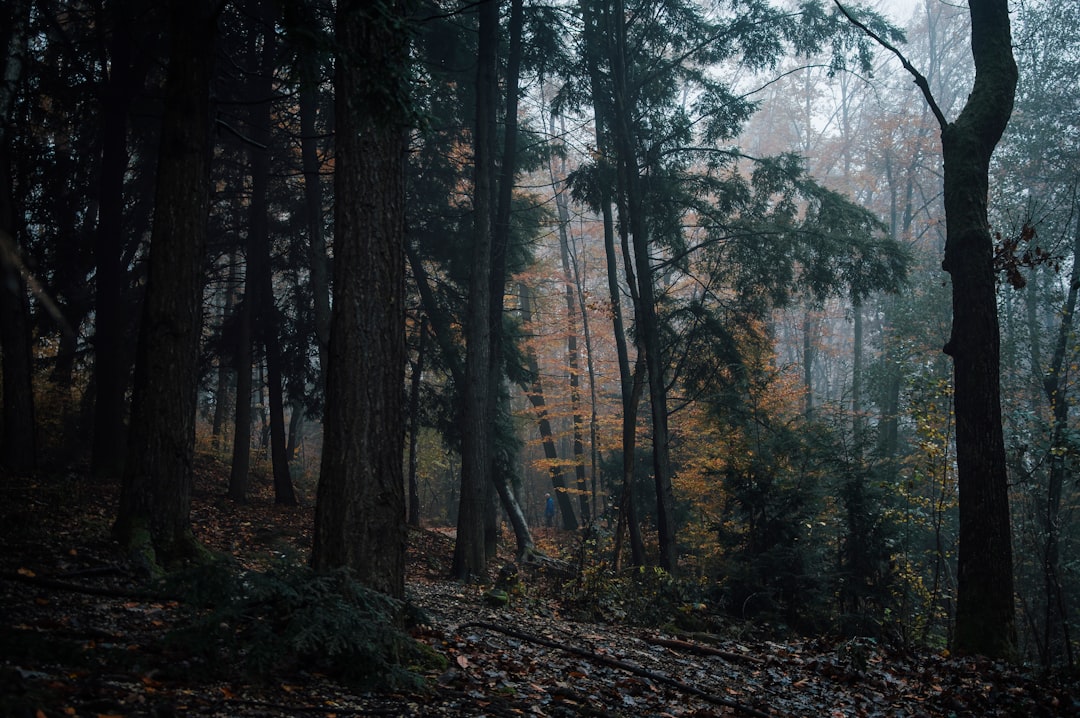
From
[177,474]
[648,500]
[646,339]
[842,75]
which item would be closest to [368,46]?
[177,474]

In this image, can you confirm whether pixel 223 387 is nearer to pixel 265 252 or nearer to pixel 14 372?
pixel 265 252

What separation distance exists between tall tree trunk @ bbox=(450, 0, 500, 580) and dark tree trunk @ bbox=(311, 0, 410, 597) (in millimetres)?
6676

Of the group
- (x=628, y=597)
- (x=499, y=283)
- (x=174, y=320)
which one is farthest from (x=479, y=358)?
(x=174, y=320)

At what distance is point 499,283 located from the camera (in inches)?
567

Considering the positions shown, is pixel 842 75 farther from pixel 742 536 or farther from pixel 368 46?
pixel 368 46

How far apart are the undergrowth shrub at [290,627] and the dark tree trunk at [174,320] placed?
2633 millimetres

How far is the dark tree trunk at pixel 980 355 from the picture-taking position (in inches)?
320

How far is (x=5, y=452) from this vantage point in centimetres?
→ 1163

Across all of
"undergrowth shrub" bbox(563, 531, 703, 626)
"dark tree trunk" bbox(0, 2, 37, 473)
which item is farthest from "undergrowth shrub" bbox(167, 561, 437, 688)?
"dark tree trunk" bbox(0, 2, 37, 473)

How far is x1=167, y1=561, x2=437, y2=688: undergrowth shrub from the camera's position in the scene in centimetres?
396

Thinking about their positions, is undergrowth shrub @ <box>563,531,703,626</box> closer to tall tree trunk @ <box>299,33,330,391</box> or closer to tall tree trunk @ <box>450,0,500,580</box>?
tall tree trunk @ <box>450,0,500,580</box>

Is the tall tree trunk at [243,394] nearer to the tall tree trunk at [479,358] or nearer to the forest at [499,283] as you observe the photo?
the forest at [499,283]

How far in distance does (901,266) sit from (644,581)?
8.04 metres

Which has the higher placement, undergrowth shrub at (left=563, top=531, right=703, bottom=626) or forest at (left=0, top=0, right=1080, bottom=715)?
Result: forest at (left=0, top=0, right=1080, bottom=715)
